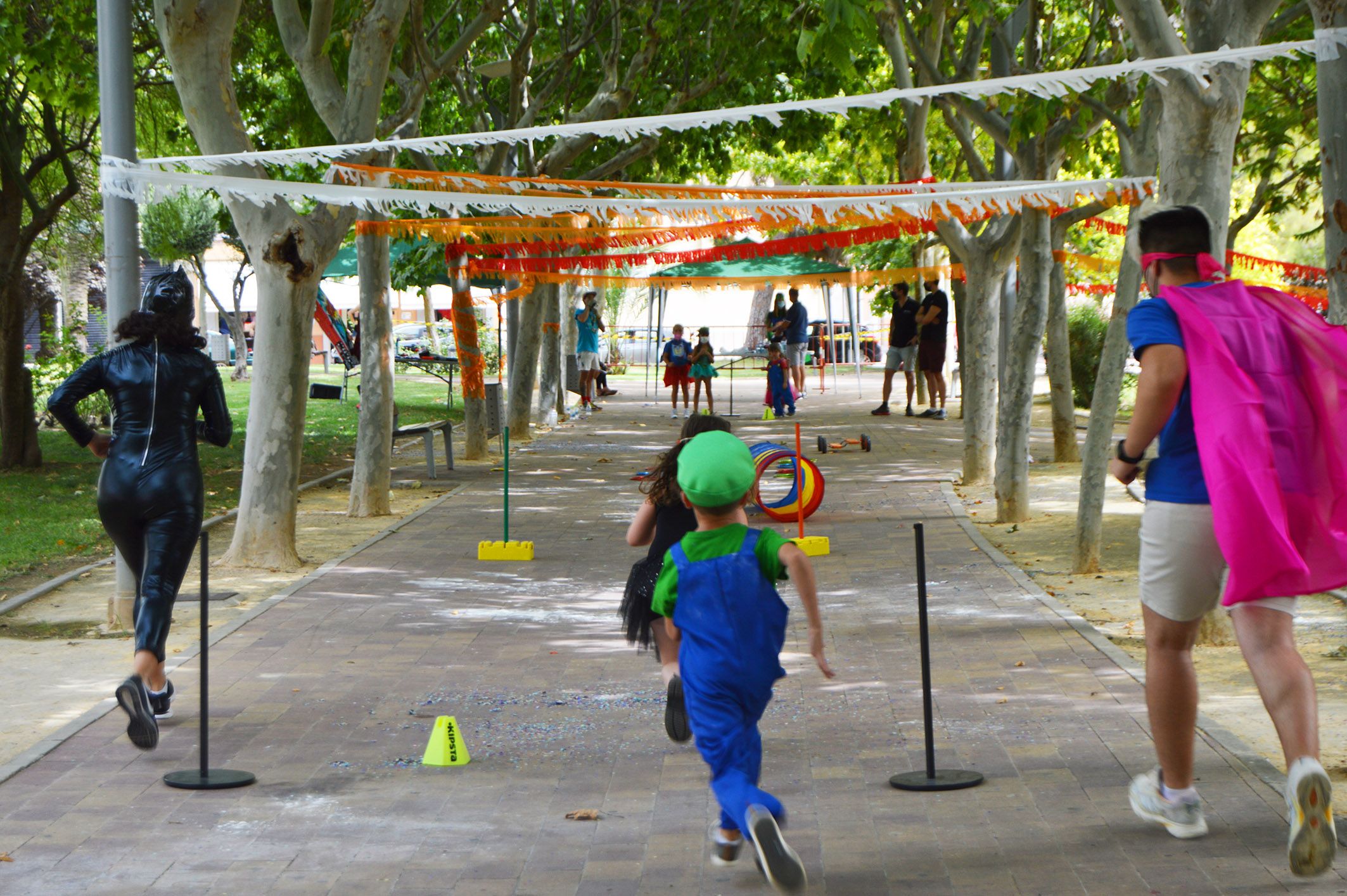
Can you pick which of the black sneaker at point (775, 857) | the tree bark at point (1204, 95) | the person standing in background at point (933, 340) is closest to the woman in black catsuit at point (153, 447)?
the black sneaker at point (775, 857)

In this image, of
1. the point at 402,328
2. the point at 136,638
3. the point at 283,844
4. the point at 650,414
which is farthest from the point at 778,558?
the point at 402,328

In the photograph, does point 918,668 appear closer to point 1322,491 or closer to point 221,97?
point 1322,491

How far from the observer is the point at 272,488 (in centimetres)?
1060

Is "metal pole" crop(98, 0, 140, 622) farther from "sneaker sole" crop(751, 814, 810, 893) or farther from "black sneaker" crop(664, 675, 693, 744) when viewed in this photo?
"sneaker sole" crop(751, 814, 810, 893)

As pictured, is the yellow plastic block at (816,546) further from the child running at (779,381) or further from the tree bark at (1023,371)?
the child running at (779,381)

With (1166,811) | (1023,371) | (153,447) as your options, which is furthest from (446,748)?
(1023,371)

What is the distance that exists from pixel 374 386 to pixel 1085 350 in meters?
16.0

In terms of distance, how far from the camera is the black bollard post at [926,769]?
5129 millimetres

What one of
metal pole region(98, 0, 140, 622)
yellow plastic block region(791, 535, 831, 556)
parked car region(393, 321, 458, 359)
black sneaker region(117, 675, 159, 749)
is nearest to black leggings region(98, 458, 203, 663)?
black sneaker region(117, 675, 159, 749)

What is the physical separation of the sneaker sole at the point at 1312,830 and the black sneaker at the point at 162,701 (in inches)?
177

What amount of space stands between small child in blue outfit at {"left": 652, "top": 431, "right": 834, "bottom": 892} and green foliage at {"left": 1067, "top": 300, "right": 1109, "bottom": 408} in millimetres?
22163

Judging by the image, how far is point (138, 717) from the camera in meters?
5.67

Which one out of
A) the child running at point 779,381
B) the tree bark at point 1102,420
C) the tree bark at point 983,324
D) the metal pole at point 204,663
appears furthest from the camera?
the child running at point 779,381

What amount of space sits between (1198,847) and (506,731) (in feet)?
9.43
